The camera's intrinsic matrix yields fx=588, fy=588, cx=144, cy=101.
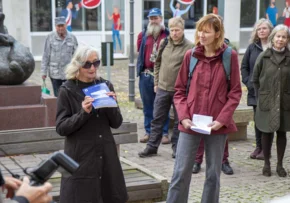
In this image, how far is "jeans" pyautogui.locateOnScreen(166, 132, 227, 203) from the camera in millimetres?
5352

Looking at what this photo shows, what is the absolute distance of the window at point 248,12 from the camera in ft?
80.3

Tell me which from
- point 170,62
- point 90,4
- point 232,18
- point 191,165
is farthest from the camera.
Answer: point 232,18

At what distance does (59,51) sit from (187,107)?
17.1 feet

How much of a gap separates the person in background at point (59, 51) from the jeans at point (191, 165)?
5.18 meters

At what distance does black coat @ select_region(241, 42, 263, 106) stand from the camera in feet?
16.6

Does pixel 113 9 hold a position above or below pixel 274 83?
above

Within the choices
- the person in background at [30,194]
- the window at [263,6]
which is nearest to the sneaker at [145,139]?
the person in background at [30,194]

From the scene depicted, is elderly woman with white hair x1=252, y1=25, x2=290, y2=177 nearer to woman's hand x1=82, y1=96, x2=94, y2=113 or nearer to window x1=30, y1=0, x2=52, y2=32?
woman's hand x1=82, y1=96, x2=94, y2=113

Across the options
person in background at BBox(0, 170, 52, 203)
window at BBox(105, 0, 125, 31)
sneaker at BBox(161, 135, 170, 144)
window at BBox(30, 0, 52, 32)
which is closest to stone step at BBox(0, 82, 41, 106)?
sneaker at BBox(161, 135, 170, 144)

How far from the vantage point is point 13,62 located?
802 cm

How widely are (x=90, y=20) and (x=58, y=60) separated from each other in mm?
12129

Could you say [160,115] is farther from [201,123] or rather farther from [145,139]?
[201,123]

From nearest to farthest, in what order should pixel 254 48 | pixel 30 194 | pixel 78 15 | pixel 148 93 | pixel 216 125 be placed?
pixel 30 194, pixel 216 125, pixel 254 48, pixel 148 93, pixel 78 15

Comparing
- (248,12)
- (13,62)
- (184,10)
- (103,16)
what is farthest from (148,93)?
(248,12)
